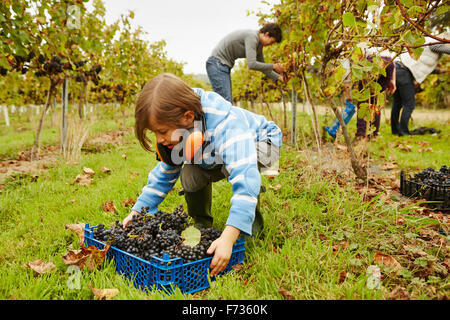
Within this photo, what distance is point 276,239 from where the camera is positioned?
88.7 inches

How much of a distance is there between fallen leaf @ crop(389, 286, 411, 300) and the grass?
0.09 ft

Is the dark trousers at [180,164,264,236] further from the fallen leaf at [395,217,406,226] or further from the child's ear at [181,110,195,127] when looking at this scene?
the fallen leaf at [395,217,406,226]

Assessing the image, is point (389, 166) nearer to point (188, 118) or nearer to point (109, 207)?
point (188, 118)

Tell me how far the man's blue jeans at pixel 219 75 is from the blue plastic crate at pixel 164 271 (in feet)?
9.92

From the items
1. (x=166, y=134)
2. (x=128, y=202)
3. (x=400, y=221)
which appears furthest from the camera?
(x=128, y=202)

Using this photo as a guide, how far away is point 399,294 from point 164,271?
1.15m

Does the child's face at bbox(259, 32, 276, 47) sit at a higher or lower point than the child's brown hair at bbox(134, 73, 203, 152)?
higher

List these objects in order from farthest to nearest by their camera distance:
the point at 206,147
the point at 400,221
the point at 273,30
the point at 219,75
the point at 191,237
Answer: the point at 219,75
the point at 273,30
the point at 400,221
the point at 206,147
the point at 191,237

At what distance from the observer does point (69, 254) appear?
74.8 inches

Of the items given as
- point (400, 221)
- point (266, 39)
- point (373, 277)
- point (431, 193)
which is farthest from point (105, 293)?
point (266, 39)

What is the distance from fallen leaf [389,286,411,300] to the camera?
1.45 meters

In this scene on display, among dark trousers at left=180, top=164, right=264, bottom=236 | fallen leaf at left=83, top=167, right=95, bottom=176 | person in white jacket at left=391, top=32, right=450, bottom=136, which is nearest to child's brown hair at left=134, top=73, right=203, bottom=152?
dark trousers at left=180, top=164, right=264, bottom=236

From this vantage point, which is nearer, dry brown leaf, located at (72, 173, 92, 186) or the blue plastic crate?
the blue plastic crate

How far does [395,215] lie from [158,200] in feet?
5.85
